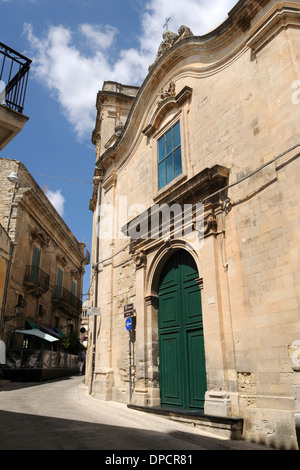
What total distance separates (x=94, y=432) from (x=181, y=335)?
9.33 ft

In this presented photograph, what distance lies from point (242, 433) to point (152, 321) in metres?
3.31

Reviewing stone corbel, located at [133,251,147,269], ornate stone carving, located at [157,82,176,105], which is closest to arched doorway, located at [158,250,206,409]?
stone corbel, located at [133,251,147,269]

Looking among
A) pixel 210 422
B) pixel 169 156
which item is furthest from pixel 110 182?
pixel 210 422

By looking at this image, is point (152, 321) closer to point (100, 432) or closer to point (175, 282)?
point (175, 282)

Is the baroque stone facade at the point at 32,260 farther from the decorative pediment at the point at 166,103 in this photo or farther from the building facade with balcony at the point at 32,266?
the decorative pediment at the point at 166,103

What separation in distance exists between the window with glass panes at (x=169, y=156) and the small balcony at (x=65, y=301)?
15.4m

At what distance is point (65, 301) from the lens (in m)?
23.6

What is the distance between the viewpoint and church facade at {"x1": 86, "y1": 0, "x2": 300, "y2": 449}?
5469mm

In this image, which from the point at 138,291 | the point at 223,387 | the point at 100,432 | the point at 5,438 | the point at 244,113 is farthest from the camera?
the point at 138,291

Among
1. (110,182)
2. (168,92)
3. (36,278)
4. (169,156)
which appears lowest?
(36,278)

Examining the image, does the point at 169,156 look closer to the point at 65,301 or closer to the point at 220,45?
the point at 220,45

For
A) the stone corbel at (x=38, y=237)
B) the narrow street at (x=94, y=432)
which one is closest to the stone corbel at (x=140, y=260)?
the narrow street at (x=94, y=432)

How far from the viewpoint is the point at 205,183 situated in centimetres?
707

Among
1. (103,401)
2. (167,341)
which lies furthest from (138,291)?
(103,401)
